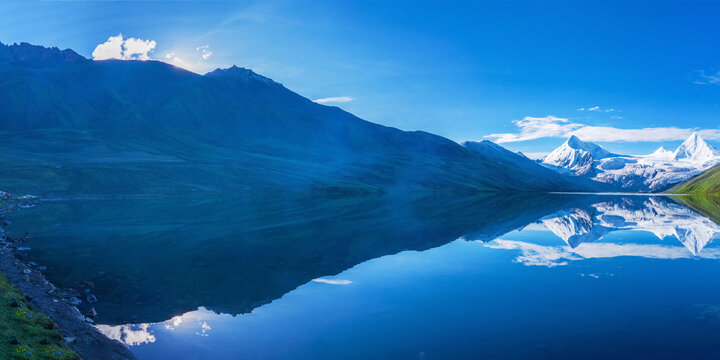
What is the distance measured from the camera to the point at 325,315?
2491 centimetres

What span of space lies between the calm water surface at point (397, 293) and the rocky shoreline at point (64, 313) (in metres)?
1.16

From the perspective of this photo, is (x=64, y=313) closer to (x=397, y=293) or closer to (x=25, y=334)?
(x=25, y=334)

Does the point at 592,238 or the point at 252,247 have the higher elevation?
the point at 592,238

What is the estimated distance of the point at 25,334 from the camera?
668 inches

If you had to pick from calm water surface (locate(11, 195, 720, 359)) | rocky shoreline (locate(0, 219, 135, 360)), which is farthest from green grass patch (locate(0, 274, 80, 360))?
calm water surface (locate(11, 195, 720, 359))

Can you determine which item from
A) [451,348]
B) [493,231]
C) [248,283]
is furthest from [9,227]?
[493,231]

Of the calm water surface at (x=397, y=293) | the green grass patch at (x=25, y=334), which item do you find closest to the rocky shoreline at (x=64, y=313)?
the green grass patch at (x=25, y=334)

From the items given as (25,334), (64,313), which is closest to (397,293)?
(64,313)

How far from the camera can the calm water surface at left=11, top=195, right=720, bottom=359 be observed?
20.1 m

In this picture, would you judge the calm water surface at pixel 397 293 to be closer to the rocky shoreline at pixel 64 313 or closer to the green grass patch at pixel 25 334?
the rocky shoreline at pixel 64 313

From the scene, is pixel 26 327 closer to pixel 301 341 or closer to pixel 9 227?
pixel 301 341

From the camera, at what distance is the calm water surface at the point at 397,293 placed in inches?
790

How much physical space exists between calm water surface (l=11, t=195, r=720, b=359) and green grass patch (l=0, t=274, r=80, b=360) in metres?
3.57

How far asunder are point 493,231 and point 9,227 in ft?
242
